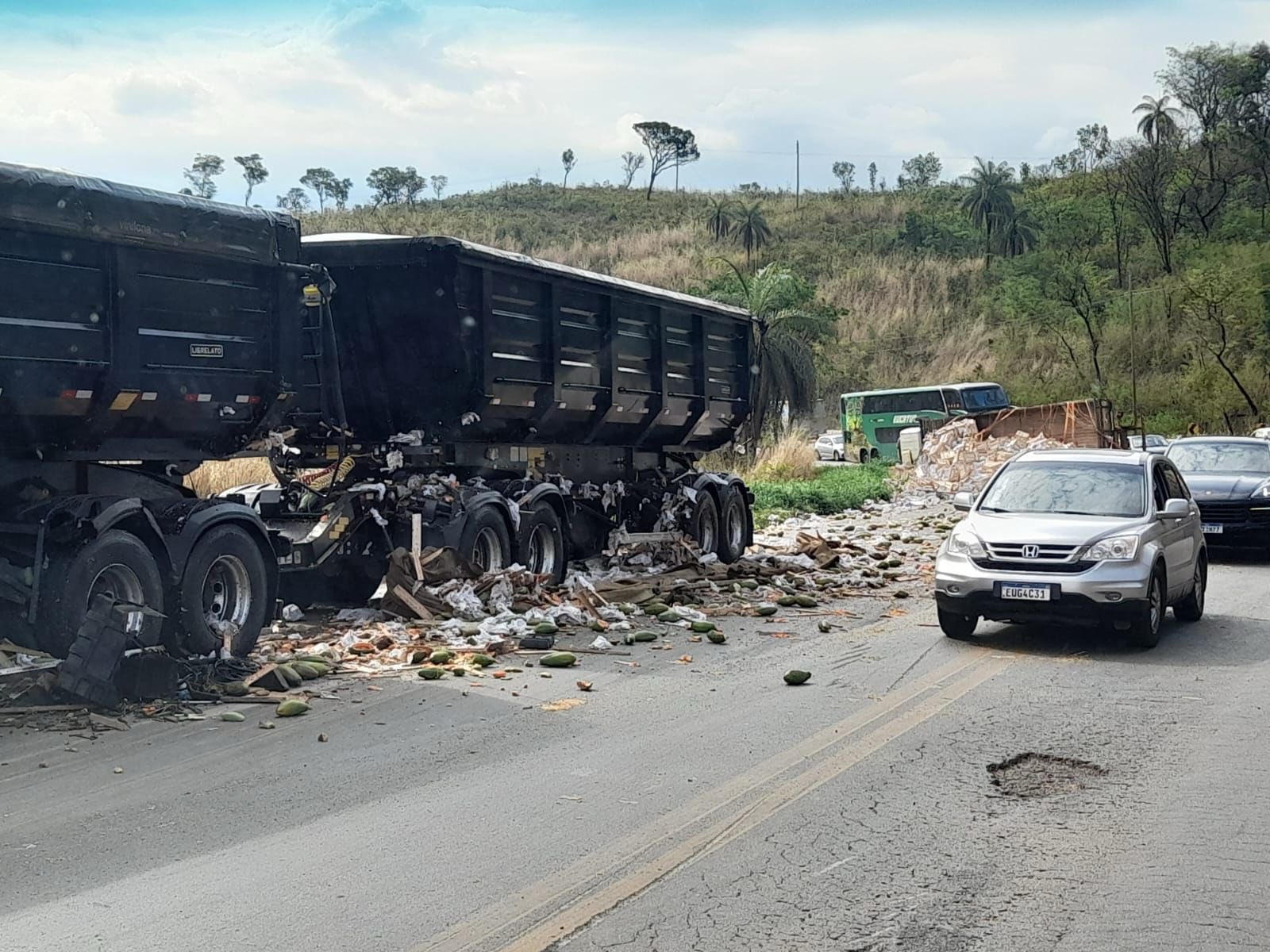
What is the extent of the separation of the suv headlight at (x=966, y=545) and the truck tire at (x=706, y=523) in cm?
628

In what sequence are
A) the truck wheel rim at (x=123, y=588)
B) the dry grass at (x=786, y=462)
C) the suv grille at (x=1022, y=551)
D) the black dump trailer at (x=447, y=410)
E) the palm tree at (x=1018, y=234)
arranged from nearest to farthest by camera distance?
the truck wheel rim at (x=123, y=588) → the suv grille at (x=1022, y=551) → the black dump trailer at (x=447, y=410) → the dry grass at (x=786, y=462) → the palm tree at (x=1018, y=234)

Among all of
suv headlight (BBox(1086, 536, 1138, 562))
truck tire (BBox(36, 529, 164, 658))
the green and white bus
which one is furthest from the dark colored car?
the green and white bus

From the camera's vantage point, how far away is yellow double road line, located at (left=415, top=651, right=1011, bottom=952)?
473 cm

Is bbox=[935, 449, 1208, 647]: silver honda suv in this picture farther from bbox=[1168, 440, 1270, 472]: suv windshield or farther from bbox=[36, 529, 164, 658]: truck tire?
bbox=[1168, 440, 1270, 472]: suv windshield

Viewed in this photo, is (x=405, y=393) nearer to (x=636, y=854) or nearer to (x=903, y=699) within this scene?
(x=903, y=699)

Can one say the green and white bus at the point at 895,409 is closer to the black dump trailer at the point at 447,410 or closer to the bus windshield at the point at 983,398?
the bus windshield at the point at 983,398

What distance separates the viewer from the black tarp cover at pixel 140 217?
8297 millimetres

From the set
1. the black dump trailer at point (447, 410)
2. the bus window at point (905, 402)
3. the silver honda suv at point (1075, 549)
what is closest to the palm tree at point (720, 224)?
the bus window at point (905, 402)

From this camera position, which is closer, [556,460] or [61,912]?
[61,912]

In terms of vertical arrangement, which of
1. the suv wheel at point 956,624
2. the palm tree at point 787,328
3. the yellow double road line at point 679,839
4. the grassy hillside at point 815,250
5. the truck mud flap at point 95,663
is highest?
the grassy hillside at point 815,250

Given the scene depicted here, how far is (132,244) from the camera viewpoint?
9055 mm

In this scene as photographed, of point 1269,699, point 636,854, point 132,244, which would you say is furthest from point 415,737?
point 1269,699

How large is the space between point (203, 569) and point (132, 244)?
7.56 ft

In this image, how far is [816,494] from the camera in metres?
27.0
